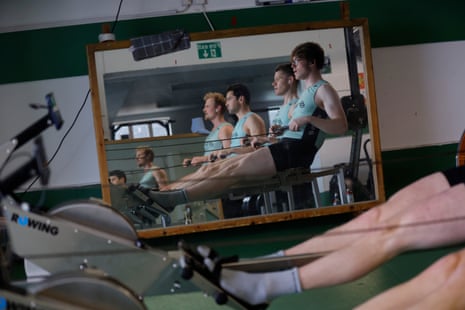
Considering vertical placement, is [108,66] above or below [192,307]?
above

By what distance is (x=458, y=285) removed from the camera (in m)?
1.72

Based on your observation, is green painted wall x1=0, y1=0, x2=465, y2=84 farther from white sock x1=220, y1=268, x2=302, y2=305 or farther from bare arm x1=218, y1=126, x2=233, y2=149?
white sock x1=220, y1=268, x2=302, y2=305

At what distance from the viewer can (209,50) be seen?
4.12 metres


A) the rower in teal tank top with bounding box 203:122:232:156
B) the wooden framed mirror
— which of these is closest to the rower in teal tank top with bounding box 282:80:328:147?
the wooden framed mirror

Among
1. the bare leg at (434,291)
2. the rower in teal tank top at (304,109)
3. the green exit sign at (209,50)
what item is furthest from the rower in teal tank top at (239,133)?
the bare leg at (434,291)

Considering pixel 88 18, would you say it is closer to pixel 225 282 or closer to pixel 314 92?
pixel 314 92

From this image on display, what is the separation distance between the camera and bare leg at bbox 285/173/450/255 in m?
2.17

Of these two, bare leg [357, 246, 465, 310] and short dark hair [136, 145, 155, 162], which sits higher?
short dark hair [136, 145, 155, 162]

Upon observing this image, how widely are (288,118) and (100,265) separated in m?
2.27

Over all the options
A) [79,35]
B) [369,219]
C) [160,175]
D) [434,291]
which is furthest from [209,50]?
[434,291]

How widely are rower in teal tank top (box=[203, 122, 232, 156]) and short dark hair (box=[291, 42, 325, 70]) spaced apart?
0.71 metres

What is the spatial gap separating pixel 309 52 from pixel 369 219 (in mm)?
2209

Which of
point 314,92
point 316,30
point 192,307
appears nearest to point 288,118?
point 314,92

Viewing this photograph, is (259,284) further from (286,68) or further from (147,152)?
(286,68)
